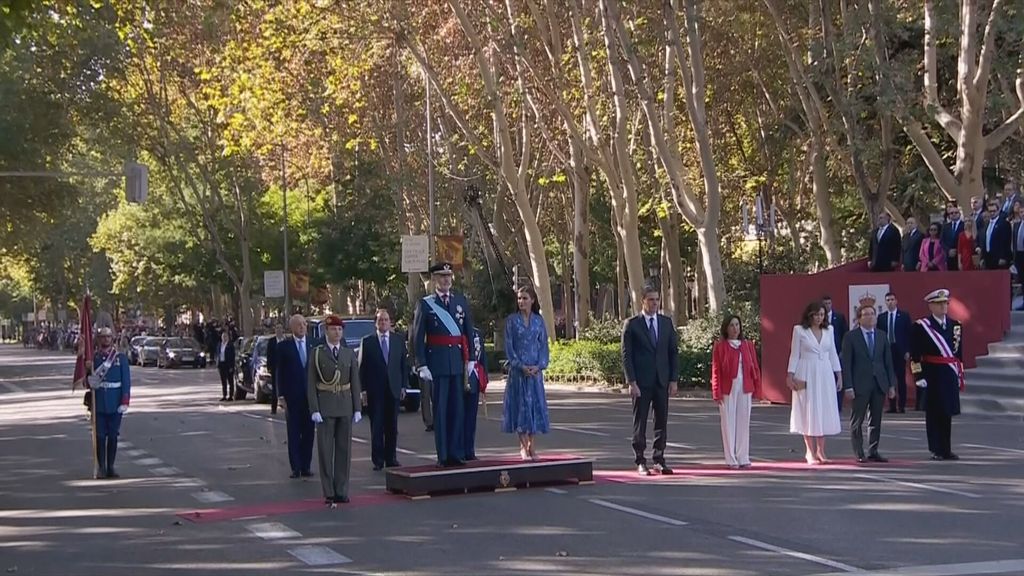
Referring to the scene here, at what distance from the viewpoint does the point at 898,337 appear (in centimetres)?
2223

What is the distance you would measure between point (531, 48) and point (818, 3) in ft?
25.8

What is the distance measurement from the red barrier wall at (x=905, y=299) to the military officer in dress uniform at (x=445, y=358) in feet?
35.8

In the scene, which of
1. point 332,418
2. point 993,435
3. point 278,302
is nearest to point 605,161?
point 993,435

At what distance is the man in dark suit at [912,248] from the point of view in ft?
82.1

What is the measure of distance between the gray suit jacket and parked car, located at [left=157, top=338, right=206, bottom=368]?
154ft

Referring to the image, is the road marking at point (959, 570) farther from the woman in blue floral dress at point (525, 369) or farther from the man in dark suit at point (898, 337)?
the man in dark suit at point (898, 337)

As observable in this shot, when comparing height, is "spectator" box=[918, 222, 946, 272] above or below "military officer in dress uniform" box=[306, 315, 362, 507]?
above

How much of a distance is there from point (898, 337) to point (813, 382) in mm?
6969

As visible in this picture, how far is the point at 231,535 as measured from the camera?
12.0 m

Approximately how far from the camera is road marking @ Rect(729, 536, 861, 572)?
981cm

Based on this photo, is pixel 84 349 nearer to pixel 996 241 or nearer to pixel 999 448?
pixel 999 448

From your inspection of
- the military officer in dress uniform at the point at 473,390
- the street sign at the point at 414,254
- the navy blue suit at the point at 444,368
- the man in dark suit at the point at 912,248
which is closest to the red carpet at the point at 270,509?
the navy blue suit at the point at 444,368

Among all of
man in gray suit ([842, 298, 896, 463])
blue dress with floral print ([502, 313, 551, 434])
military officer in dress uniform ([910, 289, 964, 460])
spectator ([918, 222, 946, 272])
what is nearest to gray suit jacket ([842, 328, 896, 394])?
man in gray suit ([842, 298, 896, 463])

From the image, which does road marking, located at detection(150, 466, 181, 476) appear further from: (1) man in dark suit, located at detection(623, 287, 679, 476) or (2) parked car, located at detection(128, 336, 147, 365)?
(2) parked car, located at detection(128, 336, 147, 365)
